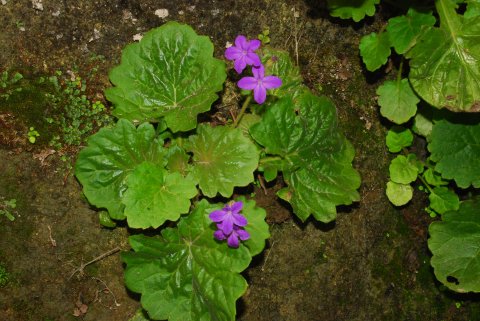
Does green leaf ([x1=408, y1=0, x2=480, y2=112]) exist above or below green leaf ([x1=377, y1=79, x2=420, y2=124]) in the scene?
above

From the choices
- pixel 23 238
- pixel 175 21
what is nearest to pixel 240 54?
pixel 175 21

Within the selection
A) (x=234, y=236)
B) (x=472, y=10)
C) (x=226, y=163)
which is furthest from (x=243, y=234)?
(x=472, y=10)

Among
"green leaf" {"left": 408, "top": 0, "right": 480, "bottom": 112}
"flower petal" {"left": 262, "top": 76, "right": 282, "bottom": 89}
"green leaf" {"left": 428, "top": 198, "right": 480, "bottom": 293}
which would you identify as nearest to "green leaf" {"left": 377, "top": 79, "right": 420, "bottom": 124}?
"green leaf" {"left": 408, "top": 0, "right": 480, "bottom": 112}

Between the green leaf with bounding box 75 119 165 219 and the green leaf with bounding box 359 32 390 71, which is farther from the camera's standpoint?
the green leaf with bounding box 359 32 390 71

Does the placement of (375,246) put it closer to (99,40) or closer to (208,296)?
(208,296)

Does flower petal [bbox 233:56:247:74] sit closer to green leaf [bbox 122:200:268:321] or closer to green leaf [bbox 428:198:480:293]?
green leaf [bbox 122:200:268:321]

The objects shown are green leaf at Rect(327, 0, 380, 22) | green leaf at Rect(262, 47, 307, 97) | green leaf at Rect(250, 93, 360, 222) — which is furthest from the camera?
green leaf at Rect(327, 0, 380, 22)

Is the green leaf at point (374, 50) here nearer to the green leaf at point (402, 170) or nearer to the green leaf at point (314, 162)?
the green leaf at point (314, 162)
